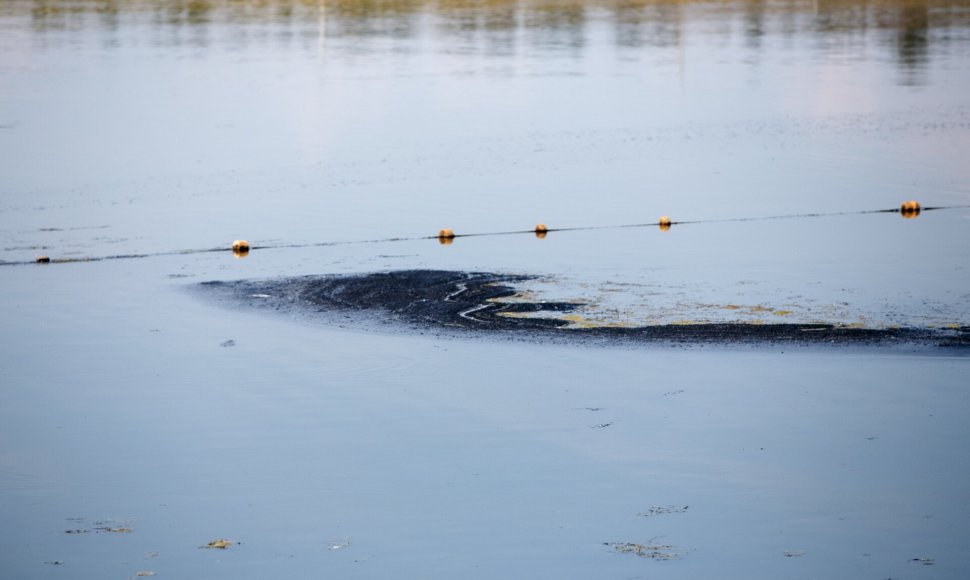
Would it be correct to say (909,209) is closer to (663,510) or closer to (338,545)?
(663,510)

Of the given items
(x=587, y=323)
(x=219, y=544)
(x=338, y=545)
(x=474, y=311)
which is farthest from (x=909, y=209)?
(x=219, y=544)

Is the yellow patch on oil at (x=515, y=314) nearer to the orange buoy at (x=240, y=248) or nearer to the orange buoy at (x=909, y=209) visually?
the orange buoy at (x=240, y=248)

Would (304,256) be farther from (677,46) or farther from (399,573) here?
(677,46)

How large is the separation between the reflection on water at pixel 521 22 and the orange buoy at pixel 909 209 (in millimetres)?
16824

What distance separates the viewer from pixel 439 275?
16141mm

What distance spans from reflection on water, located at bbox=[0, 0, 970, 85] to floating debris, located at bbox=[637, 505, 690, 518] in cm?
2827

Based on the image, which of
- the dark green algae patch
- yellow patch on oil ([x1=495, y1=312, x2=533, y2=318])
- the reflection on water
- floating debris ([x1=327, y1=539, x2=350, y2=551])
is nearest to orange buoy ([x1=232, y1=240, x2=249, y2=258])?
the dark green algae patch

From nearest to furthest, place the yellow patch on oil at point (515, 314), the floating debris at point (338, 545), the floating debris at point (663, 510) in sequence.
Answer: the floating debris at point (338, 545) < the floating debris at point (663, 510) < the yellow patch on oil at point (515, 314)

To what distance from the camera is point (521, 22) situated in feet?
192

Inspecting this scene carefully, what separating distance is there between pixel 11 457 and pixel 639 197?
12.3 meters

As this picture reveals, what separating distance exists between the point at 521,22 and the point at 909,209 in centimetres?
3977

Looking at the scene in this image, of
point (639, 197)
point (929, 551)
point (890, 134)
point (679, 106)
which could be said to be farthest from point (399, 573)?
point (679, 106)

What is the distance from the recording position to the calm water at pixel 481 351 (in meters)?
9.36

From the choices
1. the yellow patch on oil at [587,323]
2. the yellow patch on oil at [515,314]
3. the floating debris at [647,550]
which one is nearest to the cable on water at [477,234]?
the yellow patch on oil at [515,314]
